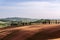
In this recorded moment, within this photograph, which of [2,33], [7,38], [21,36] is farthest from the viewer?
[2,33]

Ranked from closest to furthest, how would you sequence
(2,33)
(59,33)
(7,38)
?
1. (59,33)
2. (7,38)
3. (2,33)

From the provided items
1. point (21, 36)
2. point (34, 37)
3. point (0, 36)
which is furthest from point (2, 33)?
point (34, 37)

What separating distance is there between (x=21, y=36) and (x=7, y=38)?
78.3 inches

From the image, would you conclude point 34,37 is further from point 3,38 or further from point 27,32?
point 3,38

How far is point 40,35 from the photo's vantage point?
16047 mm

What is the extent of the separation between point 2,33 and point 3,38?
1.14 m

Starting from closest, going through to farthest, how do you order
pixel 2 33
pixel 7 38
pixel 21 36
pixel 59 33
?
pixel 59 33, pixel 21 36, pixel 7 38, pixel 2 33

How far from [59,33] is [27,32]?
133 inches

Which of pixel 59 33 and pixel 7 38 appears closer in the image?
pixel 59 33

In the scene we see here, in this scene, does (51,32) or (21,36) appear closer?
(51,32)

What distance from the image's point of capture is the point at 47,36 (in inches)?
604

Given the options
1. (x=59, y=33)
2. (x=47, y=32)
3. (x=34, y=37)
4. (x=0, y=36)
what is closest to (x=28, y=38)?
(x=34, y=37)

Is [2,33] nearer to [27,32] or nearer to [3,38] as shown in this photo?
[3,38]

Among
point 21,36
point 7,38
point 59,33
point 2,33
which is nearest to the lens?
point 59,33
